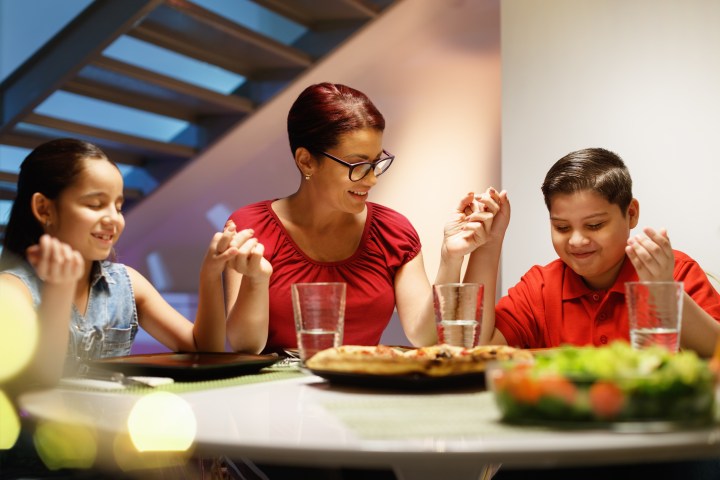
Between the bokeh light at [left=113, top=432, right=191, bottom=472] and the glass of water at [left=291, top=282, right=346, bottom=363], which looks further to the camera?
the glass of water at [left=291, top=282, right=346, bottom=363]

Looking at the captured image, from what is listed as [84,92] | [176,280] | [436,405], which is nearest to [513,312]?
[436,405]

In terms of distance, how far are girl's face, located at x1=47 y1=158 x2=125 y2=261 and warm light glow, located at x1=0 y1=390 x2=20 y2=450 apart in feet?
1.24

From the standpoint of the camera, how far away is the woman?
2107 mm

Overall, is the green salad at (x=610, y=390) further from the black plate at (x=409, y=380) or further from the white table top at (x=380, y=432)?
the black plate at (x=409, y=380)

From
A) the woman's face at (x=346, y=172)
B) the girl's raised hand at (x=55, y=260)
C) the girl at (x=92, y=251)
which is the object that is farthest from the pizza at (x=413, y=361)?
the woman's face at (x=346, y=172)

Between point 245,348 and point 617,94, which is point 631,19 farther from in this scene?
point 245,348

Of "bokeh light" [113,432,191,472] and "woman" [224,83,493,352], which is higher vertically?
"woman" [224,83,493,352]

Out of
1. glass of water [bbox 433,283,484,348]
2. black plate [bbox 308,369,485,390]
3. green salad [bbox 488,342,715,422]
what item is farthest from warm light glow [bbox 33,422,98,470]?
glass of water [bbox 433,283,484,348]

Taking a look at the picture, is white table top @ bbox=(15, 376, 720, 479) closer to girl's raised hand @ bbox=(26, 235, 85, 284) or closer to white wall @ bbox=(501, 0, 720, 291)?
girl's raised hand @ bbox=(26, 235, 85, 284)

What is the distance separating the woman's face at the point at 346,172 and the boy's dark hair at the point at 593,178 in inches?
17.8

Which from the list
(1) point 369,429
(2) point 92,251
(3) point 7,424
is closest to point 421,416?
(1) point 369,429

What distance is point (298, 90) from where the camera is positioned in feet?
16.7

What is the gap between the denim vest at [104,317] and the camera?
65.9 inches

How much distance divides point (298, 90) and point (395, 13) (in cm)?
74
